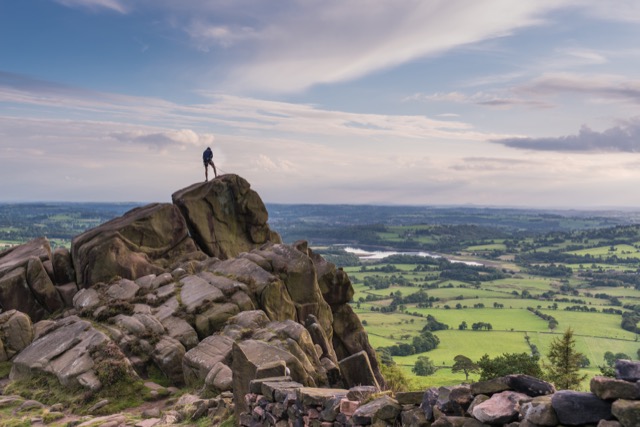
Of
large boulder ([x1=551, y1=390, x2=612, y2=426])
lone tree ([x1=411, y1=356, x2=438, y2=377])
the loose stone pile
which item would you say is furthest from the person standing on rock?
lone tree ([x1=411, y1=356, x2=438, y2=377])

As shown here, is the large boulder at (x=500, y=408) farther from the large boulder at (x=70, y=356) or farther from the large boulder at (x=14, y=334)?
the large boulder at (x=14, y=334)

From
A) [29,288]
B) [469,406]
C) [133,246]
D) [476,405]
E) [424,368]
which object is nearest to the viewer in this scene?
[476,405]

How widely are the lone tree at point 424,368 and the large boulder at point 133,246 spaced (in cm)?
9621

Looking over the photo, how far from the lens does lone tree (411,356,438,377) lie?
438 feet

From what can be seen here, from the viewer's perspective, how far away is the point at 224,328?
35938mm

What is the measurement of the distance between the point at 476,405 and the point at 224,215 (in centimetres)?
4882

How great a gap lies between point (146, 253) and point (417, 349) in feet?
423

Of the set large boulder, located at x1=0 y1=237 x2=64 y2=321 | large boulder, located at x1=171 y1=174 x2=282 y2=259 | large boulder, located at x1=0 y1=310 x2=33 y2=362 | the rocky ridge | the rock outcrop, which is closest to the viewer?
the rock outcrop

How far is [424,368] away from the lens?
442 feet

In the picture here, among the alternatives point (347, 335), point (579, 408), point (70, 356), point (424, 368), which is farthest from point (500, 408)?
point (424, 368)

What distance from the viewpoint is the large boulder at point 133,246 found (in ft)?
153

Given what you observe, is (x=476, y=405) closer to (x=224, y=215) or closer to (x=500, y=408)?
(x=500, y=408)

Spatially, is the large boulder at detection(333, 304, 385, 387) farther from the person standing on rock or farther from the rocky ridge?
the person standing on rock

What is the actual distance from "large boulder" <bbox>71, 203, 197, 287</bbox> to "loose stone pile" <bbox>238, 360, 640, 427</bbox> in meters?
30.4
